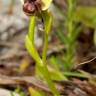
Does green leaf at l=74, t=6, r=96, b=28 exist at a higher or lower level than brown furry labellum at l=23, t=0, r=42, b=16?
lower

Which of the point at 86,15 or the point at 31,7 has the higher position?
the point at 31,7

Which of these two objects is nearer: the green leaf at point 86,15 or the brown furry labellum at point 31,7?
the brown furry labellum at point 31,7

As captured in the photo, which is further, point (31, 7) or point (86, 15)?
point (86, 15)

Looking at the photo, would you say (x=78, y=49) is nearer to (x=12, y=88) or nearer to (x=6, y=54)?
(x=6, y=54)

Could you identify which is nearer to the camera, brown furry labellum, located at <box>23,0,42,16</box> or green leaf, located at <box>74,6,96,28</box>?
brown furry labellum, located at <box>23,0,42,16</box>

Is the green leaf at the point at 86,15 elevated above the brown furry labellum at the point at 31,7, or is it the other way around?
the brown furry labellum at the point at 31,7
